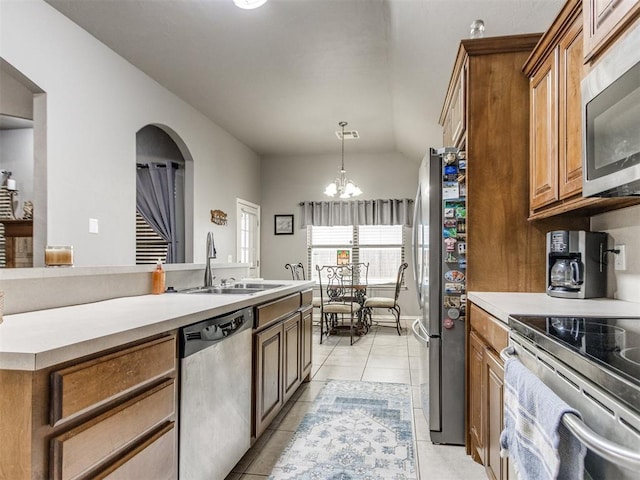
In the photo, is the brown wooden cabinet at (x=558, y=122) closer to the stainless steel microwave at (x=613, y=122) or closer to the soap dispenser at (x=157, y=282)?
the stainless steel microwave at (x=613, y=122)

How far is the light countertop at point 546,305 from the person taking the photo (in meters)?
1.50

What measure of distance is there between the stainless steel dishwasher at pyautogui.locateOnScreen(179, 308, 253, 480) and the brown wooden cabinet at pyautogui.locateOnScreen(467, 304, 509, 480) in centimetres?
116

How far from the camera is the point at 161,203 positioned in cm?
507

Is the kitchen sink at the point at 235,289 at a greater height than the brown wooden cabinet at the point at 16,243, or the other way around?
the brown wooden cabinet at the point at 16,243

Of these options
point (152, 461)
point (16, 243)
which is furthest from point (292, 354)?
point (16, 243)

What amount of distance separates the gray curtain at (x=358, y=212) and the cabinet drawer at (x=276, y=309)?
381 cm

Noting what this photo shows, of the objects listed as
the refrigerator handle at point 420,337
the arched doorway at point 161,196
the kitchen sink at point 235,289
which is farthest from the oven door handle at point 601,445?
the arched doorway at point 161,196

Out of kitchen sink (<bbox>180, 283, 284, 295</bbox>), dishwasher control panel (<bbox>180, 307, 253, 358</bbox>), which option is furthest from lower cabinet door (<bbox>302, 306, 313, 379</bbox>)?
dishwasher control panel (<bbox>180, 307, 253, 358</bbox>)

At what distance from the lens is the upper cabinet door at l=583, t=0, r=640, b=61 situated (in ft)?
3.67

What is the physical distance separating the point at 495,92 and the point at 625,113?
106 centimetres

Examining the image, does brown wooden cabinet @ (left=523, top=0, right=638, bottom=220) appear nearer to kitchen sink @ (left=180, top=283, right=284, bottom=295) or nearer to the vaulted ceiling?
the vaulted ceiling

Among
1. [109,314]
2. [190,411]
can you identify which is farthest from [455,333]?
[109,314]

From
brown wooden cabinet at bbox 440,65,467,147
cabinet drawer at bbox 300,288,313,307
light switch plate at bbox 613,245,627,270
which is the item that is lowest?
cabinet drawer at bbox 300,288,313,307

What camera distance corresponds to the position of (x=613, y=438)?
2.43 ft
